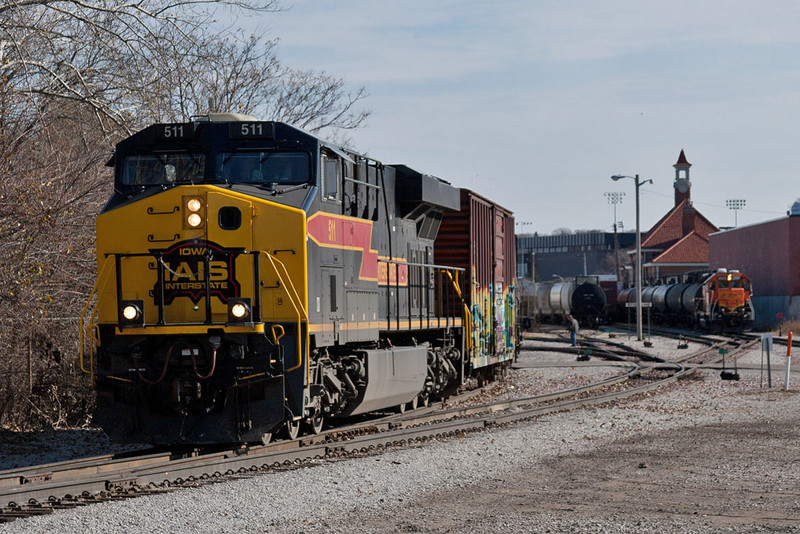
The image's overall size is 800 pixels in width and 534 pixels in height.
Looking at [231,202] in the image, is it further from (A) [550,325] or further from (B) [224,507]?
(A) [550,325]

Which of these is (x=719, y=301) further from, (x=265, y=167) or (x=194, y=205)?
(x=194, y=205)

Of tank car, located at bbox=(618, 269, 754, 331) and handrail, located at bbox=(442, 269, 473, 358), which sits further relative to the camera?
tank car, located at bbox=(618, 269, 754, 331)

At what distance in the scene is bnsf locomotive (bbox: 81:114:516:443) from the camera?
10.8 metres

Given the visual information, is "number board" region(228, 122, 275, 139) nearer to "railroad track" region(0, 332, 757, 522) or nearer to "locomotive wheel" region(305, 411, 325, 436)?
"locomotive wheel" region(305, 411, 325, 436)

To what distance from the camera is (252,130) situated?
11492 mm

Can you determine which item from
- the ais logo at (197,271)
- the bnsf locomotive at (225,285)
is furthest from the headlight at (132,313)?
the ais logo at (197,271)

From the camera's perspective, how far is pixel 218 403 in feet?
35.8

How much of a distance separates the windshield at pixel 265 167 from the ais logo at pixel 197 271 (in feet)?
3.29

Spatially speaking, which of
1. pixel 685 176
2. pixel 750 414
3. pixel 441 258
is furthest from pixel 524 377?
pixel 685 176

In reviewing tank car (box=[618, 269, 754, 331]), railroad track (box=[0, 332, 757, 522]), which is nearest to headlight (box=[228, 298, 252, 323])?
railroad track (box=[0, 332, 757, 522])

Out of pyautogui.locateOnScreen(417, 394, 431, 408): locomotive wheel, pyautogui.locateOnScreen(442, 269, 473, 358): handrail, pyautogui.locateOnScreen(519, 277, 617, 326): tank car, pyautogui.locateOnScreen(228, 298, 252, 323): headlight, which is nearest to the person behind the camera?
pyautogui.locateOnScreen(228, 298, 252, 323): headlight

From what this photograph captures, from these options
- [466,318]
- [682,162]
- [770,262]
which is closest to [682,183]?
[682,162]

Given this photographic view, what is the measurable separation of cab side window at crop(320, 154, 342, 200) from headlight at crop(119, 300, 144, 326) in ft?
8.21

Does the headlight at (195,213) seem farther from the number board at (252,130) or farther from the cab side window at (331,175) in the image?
the cab side window at (331,175)
